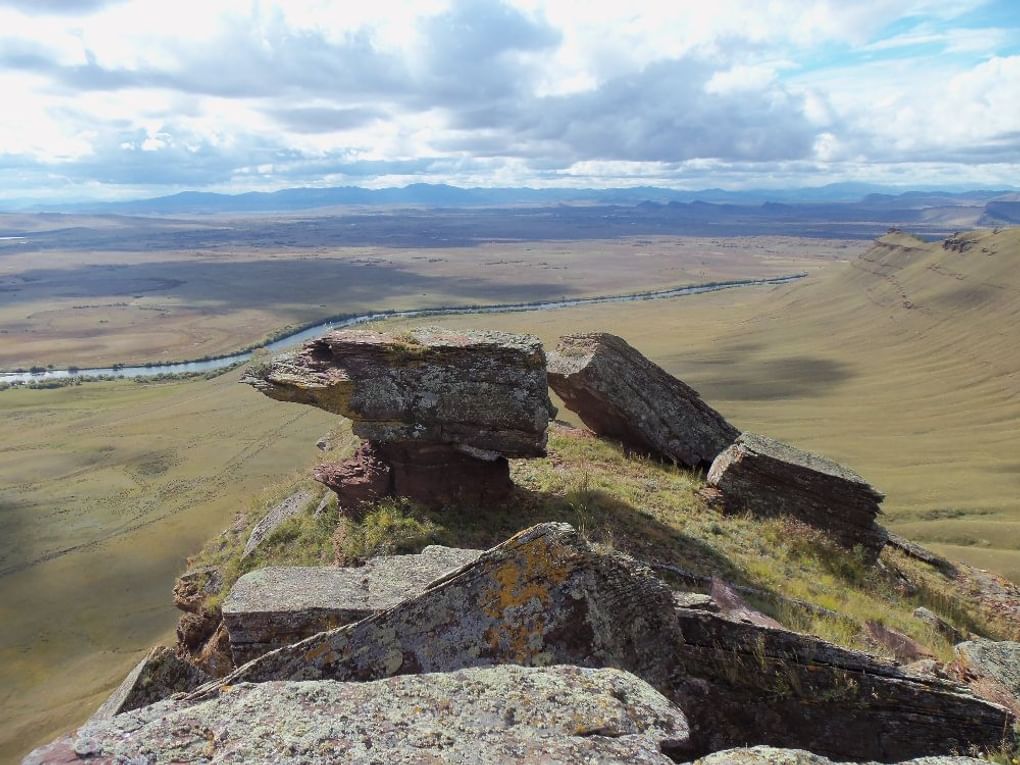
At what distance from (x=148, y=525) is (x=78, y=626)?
15.0 meters

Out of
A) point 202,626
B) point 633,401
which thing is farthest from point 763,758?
point 633,401

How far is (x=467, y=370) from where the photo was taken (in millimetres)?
14789

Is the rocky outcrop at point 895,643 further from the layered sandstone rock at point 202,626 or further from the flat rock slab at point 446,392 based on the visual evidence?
the layered sandstone rock at point 202,626

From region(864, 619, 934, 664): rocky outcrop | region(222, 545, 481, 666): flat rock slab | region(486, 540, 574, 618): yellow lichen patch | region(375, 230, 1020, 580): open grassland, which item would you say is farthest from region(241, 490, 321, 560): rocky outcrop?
region(375, 230, 1020, 580): open grassland

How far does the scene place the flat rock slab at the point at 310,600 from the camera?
8.12 metres

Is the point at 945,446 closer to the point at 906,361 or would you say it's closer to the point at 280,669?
the point at 906,361

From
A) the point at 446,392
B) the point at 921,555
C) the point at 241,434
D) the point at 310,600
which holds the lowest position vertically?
the point at 241,434

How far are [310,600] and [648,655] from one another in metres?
→ 4.27

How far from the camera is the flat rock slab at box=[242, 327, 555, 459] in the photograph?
14.7 meters

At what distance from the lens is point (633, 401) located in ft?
69.8

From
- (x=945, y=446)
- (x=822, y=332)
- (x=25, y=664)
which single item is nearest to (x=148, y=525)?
(x=25, y=664)

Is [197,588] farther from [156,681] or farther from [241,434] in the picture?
[241,434]

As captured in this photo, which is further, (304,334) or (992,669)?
(304,334)

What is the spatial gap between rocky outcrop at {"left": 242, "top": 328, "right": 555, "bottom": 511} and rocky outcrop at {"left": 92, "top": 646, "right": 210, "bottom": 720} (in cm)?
498
